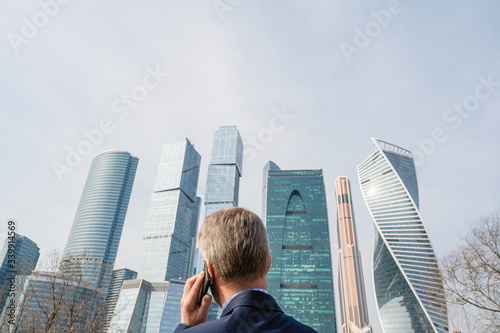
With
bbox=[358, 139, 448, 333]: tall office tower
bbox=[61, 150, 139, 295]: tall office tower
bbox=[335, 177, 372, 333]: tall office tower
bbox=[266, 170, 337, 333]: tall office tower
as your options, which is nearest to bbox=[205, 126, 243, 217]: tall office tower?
bbox=[266, 170, 337, 333]: tall office tower

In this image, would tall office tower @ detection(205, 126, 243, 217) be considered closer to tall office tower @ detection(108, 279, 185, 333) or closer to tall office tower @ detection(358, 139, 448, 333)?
tall office tower @ detection(108, 279, 185, 333)

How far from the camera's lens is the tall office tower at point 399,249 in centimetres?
7506

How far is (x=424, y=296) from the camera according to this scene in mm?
72375

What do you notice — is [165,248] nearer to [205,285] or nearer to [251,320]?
[205,285]

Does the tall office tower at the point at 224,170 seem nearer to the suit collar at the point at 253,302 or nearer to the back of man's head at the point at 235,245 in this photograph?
the back of man's head at the point at 235,245

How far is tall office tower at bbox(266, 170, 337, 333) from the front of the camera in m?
86.8

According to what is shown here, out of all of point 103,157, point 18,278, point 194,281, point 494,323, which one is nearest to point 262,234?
point 194,281

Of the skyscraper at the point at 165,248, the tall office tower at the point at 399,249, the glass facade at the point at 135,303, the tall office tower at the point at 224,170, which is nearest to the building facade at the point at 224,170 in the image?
the tall office tower at the point at 224,170

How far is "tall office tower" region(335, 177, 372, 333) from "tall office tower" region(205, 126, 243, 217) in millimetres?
55688

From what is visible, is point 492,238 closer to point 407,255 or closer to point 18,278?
point 18,278

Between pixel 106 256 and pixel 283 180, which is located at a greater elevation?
pixel 283 180

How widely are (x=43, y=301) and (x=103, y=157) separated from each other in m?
147

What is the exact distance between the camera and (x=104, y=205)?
423 feet

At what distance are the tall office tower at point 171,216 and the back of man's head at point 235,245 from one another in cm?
12750
